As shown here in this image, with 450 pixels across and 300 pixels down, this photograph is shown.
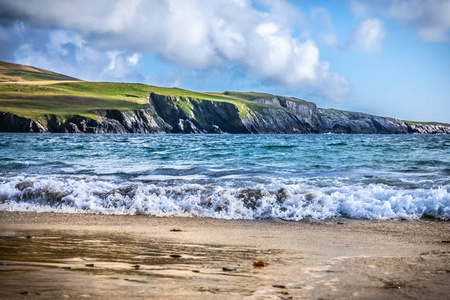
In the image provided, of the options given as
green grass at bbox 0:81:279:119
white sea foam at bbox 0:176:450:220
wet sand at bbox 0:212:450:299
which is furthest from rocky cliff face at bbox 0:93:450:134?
wet sand at bbox 0:212:450:299

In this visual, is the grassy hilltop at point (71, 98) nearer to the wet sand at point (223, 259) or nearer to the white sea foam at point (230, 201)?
the white sea foam at point (230, 201)

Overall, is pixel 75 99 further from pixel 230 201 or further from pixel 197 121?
pixel 230 201

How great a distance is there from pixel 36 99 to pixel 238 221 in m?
129

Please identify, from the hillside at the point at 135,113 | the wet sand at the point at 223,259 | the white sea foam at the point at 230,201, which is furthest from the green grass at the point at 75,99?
the wet sand at the point at 223,259

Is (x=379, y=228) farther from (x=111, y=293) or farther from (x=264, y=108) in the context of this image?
(x=264, y=108)

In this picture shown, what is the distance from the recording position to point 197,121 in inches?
6073

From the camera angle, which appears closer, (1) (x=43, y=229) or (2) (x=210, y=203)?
(1) (x=43, y=229)

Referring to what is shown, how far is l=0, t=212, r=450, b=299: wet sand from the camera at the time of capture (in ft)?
12.3

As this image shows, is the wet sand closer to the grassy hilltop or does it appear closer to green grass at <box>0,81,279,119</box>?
the grassy hilltop

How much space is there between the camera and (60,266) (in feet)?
15.0

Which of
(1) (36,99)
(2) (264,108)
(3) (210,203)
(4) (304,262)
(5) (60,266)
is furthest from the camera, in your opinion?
(2) (264,108)

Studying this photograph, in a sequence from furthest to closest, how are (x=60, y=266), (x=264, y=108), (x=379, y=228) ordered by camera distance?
(x=264, y=108) → (x=379, y=228) → (x=60, y=266)

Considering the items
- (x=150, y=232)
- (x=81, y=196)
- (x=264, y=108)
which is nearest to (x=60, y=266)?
(x=150, y=232)

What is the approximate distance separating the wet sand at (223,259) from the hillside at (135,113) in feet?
315
